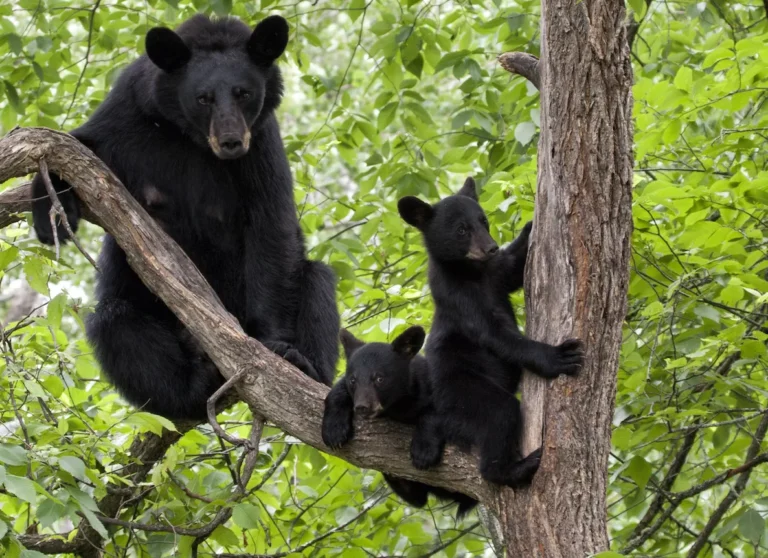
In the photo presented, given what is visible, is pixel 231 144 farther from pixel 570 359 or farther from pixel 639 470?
pixel 639 470

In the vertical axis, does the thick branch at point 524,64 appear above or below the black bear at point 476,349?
above

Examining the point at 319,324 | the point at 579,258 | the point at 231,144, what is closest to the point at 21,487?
the point at 579,258

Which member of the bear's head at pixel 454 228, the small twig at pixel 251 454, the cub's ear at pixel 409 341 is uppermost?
the bear's head at pixel 454 228

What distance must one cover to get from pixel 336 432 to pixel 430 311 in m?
1.90

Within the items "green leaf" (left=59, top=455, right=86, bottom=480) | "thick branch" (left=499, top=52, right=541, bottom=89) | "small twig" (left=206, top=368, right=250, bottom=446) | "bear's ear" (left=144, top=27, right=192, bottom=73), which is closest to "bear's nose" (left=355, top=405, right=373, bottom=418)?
"small twig" (left=206, top=368, right=250, bottom=446)

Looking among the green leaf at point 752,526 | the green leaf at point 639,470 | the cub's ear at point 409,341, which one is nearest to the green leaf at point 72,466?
the cub's ear at point 409,341

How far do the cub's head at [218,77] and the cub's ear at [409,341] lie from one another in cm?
149

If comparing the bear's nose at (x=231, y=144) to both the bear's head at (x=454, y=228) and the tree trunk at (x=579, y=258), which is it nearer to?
the bear's head at (x=454, y=228)

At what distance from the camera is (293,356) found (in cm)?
558

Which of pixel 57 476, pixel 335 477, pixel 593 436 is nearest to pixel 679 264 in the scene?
pixel 593 436

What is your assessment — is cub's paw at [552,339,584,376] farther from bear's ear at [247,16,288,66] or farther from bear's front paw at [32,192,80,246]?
bear's ear at [247,16,288,66]

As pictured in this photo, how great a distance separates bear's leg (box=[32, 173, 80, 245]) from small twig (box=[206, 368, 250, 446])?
124 centimetres

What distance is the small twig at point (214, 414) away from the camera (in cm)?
432

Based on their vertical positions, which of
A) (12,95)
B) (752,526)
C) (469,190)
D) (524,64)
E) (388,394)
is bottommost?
(752,526)
